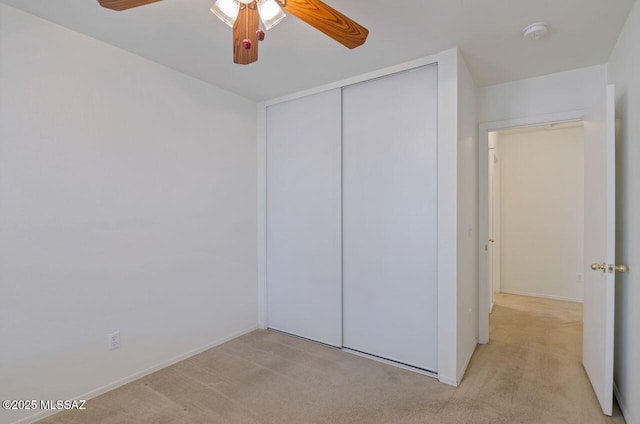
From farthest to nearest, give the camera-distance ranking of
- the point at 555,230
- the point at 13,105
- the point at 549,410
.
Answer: the point at 555,230 → the point at 549,410 → the point at 13,105

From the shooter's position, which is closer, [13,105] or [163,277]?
[13,105]

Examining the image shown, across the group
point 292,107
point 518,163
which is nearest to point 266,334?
point 292,107

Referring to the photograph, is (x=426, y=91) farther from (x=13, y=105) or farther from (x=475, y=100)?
(x=13, y=105)

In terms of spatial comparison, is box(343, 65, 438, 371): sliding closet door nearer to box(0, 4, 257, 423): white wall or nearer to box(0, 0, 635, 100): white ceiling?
box(0, 0, 635, 100): white ceiling

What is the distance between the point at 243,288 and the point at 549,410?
2618 mm

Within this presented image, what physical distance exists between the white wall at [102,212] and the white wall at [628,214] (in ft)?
9.74

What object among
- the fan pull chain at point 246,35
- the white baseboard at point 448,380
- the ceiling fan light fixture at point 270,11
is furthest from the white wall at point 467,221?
the fan pull chain at point 246,35

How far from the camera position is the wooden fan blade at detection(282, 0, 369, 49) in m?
1.34

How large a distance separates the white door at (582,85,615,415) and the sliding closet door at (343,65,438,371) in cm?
99

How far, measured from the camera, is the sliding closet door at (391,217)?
2514mm

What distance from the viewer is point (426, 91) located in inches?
98.8

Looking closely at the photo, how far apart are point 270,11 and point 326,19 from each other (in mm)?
299

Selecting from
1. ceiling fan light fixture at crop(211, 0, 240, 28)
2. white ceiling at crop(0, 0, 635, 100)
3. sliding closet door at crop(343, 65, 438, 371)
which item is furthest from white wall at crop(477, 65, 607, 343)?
ceiling fan light fixture at crop(211, 0, 240, 28)

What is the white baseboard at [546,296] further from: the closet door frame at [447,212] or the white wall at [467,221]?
the closet door frame at [447,212]
